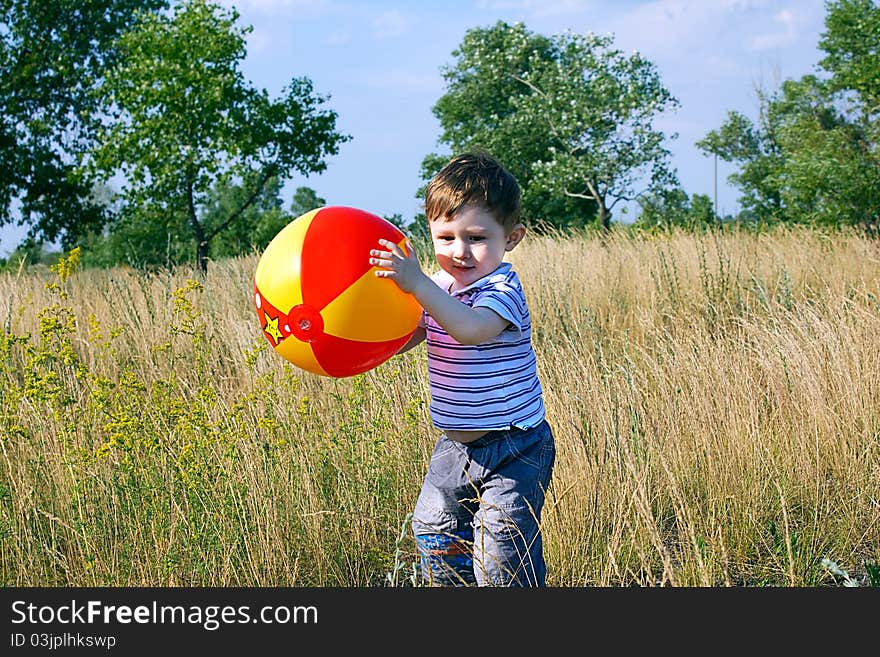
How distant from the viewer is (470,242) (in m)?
2.62

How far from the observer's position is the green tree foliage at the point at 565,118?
2623 centimetres

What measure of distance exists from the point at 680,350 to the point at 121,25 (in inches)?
894

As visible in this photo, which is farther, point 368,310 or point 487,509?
point 487,509

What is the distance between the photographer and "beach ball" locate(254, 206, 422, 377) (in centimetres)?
248

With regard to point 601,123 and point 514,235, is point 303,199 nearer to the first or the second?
point 601,123

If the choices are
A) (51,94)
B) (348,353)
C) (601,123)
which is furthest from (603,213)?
(348,353)

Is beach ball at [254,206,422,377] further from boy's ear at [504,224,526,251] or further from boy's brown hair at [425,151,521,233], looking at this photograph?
boy's ear at [504,224,526,251]

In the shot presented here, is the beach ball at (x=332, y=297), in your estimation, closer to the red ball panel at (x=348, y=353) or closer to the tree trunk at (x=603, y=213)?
the red ball panel at (x=348, y=353)

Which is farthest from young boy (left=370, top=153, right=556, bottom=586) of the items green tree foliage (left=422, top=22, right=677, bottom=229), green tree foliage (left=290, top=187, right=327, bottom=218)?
green tree foliage (left=290, top=187, right=327, bottom=218)

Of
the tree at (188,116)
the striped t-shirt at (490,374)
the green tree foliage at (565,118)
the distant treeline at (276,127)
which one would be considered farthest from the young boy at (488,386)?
the green tree foliage at (565,118)

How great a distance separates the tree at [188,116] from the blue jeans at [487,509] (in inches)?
641

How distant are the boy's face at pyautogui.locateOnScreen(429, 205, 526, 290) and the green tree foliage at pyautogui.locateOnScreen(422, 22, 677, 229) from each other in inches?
917

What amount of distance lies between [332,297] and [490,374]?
551 millimetres

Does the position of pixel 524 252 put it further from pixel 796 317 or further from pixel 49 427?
pixel 49 427
